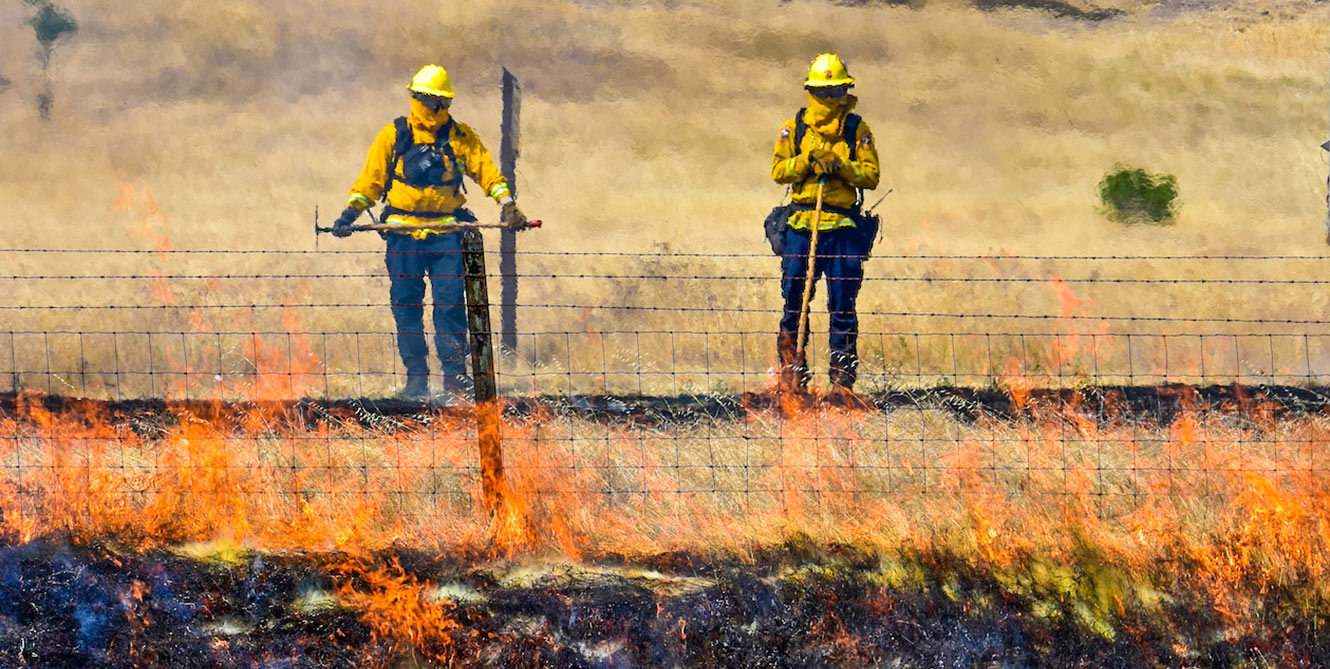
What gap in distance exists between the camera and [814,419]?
7949mm

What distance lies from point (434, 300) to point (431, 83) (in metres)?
1.38

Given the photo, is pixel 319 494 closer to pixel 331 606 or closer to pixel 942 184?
pixel 331 606

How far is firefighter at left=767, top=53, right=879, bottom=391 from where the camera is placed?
898cm

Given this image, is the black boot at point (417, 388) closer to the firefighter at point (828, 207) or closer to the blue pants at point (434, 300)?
the blue pants at point (434, 300)

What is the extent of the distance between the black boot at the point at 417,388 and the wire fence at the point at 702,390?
32cm

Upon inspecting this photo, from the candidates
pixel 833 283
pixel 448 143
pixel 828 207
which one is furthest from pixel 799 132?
pixel 448 143

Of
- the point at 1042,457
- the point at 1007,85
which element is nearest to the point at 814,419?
the point at 1042,457

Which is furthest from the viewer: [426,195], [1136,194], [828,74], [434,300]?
[1136,194]

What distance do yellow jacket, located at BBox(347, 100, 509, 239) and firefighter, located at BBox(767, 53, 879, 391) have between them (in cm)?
180

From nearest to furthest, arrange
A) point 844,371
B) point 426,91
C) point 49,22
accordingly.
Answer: point 844,371, point 426,91, point 49,22

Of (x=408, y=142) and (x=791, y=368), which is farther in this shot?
(x=408, y=142)

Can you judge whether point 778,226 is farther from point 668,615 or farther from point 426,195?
point 668,615

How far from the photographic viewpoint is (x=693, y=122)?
595 inches

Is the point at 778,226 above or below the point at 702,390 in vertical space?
above
